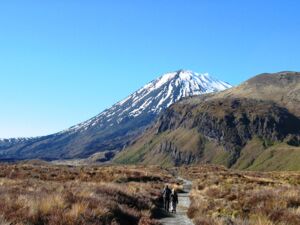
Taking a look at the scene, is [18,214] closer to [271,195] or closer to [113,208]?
[113,208]

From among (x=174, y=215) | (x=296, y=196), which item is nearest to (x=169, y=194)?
(x=174, y=215)

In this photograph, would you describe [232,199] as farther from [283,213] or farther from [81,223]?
[81,223]

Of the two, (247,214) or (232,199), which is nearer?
(247,214)

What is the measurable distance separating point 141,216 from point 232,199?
12.4 m

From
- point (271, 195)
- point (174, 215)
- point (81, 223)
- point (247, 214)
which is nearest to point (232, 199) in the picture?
point (271, 195)

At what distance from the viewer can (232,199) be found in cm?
3375

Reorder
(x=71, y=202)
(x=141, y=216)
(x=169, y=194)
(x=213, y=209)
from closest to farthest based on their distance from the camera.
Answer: (x=71, y=202) < (x=141, y=216) < (x=213, y=209) < (x=169, y=194)

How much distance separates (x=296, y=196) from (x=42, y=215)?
16974 millimetres

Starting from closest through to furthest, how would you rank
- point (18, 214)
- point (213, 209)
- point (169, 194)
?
point (18, 214) → point (213, 209) → point (169, 194)

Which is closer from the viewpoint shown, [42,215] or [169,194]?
[42,215]

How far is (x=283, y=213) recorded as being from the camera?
22172 mm

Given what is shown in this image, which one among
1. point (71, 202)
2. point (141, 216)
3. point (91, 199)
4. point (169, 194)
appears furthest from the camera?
point (169, 194)

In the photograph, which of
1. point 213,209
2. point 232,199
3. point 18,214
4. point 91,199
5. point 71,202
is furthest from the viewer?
point 232,199

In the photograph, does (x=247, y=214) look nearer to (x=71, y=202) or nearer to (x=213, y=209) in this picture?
(x=213, y=209)
